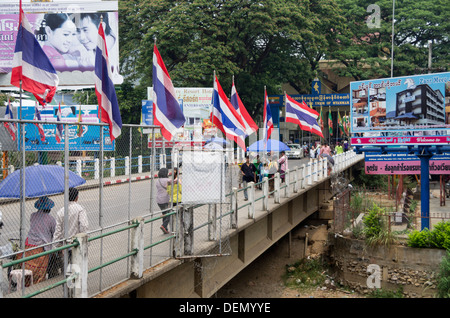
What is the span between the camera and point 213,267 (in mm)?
10422

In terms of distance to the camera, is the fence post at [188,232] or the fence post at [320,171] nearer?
the fence post at [188,232]

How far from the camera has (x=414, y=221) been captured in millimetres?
17172

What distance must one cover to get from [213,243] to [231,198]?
1858mm

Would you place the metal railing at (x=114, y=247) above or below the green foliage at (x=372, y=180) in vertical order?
above

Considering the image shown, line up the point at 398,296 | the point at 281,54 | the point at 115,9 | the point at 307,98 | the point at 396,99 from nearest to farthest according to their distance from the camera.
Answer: the point at 398,296, the point at 396,99, the point at 115,9, the point at 281,54, the point at 307,98

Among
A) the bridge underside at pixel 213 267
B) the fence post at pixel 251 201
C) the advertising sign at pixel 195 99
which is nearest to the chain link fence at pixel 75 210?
the bridge underside at pixel 213 267

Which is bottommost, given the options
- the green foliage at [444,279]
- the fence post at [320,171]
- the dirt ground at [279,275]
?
the dirt ground at [279,275]

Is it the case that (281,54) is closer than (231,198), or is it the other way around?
(231,198)

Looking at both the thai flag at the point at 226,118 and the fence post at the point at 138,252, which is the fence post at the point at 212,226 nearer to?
the fence post at the point at 138,252

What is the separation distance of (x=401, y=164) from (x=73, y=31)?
1560 cm

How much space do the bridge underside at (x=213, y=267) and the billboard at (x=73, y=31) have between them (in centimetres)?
1078

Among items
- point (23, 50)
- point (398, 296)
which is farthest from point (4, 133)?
point (398, 296)

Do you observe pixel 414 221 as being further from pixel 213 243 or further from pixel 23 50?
pixel 23 50

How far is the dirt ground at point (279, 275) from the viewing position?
52.1ft
